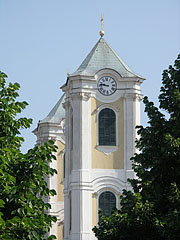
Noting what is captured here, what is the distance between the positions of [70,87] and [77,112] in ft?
6.22

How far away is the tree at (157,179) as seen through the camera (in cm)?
2208

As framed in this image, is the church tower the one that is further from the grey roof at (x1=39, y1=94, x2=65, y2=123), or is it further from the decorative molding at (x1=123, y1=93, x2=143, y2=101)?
the grey roof at (x1=39, y1=94, x2=65, y2=123)

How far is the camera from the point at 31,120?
66.6ft

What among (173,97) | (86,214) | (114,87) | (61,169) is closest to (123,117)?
(114,87)

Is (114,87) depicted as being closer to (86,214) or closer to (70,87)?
(70,87)

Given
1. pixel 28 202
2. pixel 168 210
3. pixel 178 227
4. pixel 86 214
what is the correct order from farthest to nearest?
pixel 86 214 < pixel 168 210 < pixel 178 227 < pixel 28 202

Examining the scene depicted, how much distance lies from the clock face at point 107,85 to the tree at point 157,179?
2766 centimetres

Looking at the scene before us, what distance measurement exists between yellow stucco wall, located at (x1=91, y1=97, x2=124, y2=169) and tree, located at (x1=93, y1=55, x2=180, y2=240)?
88.7ft

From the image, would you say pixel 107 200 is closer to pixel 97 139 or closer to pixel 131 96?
pixel 97 139

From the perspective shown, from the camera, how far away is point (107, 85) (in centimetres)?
5206

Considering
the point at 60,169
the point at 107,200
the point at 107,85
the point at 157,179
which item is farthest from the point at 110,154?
the point at 157,179

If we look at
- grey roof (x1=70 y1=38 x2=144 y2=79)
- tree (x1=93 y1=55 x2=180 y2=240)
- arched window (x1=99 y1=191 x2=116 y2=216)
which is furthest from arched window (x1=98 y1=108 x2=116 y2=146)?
tree (x1=93 y1=55 x2=180 y2=240)

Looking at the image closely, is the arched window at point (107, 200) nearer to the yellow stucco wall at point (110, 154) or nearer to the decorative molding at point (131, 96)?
the yellow stucco wall at point (110, 154)

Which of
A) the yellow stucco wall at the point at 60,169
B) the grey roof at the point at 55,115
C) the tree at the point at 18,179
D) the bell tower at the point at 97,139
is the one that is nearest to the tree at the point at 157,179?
the tree at the point at 18,179
